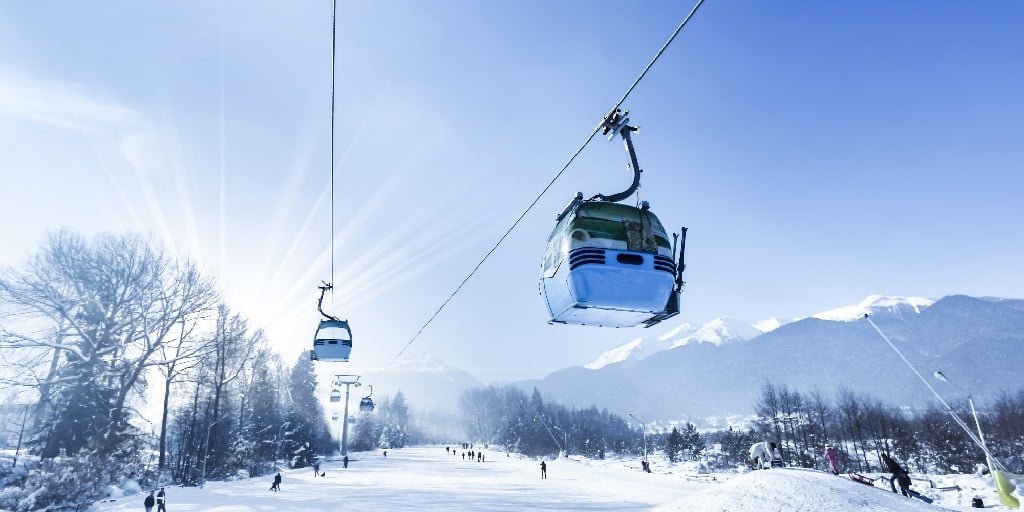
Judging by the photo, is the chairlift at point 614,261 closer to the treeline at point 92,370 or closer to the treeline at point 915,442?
the treeline at point 92,370

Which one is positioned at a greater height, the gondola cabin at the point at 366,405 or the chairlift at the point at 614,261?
the chairlift at the point at 614,261

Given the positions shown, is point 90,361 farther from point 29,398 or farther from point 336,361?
point 336,361

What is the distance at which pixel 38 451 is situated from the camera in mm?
30312

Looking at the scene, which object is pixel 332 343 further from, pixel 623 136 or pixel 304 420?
pixel 304 420

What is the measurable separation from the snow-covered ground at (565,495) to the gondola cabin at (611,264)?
44.5 feet

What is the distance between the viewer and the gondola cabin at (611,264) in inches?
239

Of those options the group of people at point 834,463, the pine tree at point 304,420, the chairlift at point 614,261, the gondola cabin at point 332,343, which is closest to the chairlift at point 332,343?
the gondola cabin at point 332,343

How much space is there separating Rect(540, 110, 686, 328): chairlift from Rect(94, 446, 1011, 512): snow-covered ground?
13497mm

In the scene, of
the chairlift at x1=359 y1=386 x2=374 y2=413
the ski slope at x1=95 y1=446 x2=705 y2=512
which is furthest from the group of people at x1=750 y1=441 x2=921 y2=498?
the chairlift at x1=359 y1=386 x2=374 y2=413

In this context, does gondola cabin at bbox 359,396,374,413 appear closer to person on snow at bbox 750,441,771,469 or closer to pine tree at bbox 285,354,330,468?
pine tree at bbox 285,354,330,468

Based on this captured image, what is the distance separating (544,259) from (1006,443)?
136394 mm

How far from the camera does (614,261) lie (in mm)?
6090

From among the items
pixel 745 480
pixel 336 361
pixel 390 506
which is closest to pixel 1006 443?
pixel 745 480

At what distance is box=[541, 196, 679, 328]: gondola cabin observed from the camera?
239 inches
